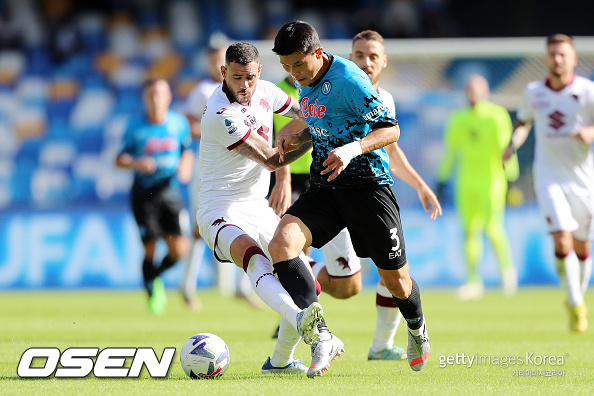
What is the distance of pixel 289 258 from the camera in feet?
17.5

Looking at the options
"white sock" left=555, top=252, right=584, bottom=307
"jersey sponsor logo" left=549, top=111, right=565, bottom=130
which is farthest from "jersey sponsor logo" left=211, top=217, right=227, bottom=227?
"jersey sponsor logo" left=549, top=111, right=565, bottom=130

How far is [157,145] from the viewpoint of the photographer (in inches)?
436

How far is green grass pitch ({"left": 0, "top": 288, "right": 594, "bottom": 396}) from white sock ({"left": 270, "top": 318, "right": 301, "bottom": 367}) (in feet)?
0.51

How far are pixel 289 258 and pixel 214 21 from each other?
52.4 feet

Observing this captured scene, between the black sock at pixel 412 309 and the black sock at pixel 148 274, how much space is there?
5.38 m

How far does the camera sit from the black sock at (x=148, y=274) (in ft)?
34.4

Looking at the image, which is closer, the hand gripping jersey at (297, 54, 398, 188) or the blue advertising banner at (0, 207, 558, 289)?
the hand gripping jersey at (297, 54, 398, 188)

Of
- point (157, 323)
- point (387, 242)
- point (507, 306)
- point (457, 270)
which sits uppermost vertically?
point (387, 242)

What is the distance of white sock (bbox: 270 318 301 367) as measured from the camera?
218 inches

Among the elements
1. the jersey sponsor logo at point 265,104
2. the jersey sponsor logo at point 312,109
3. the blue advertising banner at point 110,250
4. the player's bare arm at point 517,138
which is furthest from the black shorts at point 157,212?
the jersey sponsor logo at point 312,109

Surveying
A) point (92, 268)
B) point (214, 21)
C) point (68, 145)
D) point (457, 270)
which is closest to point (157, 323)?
point (92, 268)

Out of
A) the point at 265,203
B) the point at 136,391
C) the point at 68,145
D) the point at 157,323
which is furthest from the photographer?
the point at 68,145

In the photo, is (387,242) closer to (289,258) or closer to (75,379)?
(289,258)

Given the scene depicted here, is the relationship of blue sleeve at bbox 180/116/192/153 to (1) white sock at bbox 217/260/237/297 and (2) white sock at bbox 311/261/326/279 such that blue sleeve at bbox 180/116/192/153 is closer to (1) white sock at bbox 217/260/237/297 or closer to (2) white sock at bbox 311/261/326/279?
(1) white sock at bbox 217/260/237/297
